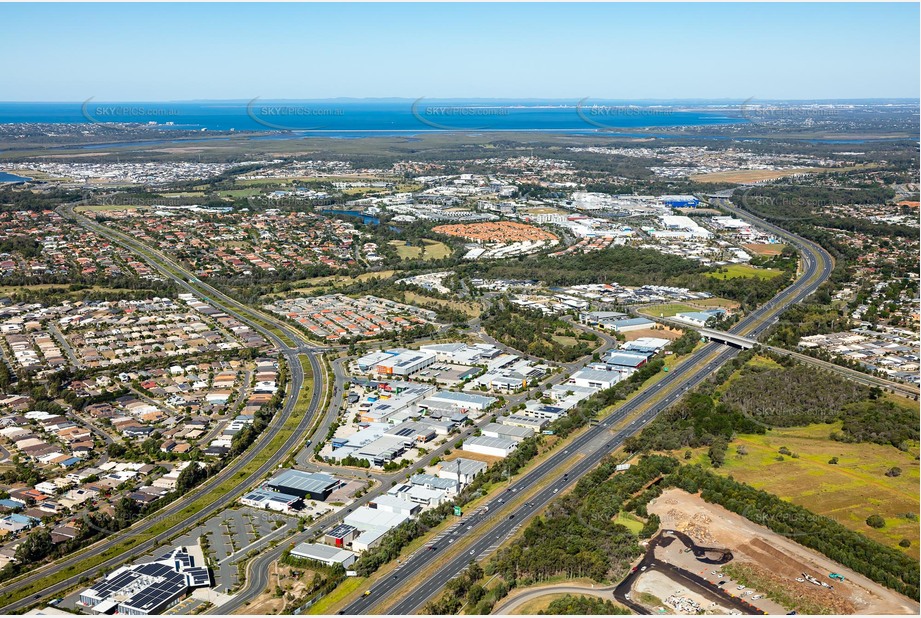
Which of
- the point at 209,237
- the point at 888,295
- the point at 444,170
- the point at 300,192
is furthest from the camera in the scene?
the point at 444,170

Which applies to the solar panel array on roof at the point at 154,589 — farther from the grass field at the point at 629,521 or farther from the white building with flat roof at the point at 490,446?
the grass field at the point at 629,521

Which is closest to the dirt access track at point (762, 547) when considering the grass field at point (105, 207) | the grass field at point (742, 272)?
the grass field at point (742, 272)

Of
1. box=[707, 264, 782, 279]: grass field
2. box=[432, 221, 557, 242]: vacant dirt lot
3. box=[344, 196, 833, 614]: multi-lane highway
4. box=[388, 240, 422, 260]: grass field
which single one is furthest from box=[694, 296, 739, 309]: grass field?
box=[388, 240, 422, 260]: grass field

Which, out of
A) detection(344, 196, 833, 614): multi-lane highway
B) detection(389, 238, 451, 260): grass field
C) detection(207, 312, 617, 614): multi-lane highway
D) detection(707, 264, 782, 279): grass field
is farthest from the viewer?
detection(389, 238, 451, 260): grass field

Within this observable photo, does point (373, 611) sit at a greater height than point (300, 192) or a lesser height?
lesser

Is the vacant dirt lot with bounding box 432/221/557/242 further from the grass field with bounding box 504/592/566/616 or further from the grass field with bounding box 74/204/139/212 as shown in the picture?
the grass field with bounding box 504/592/566/616

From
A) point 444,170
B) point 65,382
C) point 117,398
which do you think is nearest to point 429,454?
point 117,398

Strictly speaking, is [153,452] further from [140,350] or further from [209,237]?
[209,237]
